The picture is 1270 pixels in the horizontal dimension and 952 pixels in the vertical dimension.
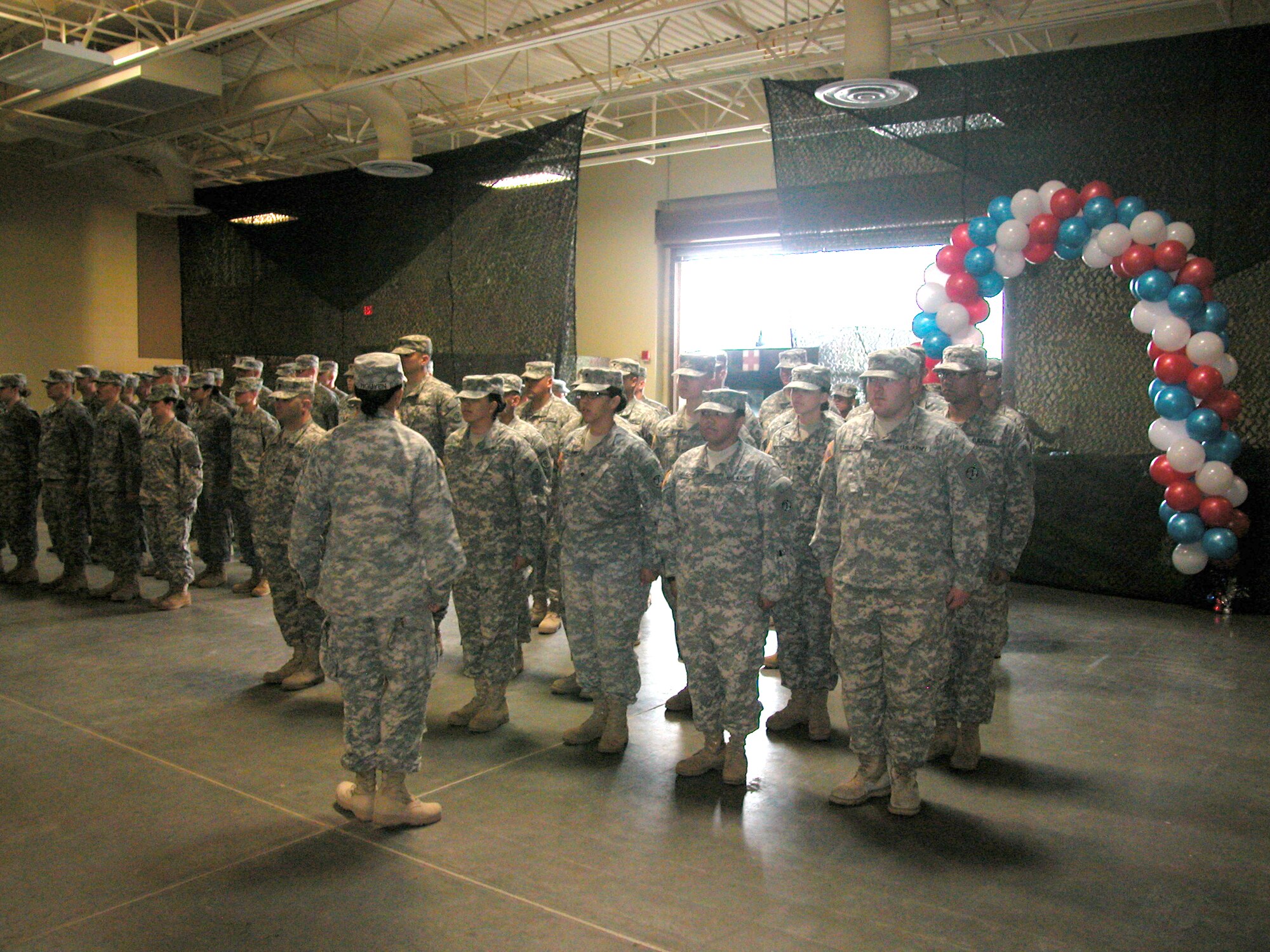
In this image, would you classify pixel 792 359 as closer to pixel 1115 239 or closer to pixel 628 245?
pixel 1115 239

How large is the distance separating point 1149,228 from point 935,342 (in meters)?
1.56

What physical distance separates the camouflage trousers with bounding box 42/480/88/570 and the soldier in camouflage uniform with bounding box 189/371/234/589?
847 mm

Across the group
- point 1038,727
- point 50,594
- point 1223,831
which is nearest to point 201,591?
point 50,594

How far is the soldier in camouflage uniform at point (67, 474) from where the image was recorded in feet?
25.4

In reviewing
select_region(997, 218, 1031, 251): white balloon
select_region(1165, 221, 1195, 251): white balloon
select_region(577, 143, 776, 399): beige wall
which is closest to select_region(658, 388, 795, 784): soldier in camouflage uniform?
select_region(997, 218, 1031, 251): white balloon

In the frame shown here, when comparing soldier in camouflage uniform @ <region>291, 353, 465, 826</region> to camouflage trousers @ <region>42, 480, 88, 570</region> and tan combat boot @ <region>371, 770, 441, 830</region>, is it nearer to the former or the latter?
tan combat boot @ <region>371, 770, 441, 830</region>

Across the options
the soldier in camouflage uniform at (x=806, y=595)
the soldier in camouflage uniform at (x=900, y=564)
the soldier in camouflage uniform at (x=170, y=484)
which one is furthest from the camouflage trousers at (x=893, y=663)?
the soldier in camouflage uniform at (x=170, y=484)

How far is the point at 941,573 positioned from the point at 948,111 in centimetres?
587

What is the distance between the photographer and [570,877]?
10.4 ft

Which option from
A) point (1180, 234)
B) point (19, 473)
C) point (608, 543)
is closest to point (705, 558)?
point (608, 543)

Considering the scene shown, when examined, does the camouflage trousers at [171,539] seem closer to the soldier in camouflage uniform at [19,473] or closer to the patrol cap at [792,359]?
the soldier in camouflage uniform at [19,473]

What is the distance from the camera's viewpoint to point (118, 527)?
7.48 metres

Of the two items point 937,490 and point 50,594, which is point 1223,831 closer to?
point 937,490

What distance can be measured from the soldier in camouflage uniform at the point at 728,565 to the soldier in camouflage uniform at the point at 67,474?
5.81m
